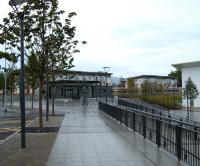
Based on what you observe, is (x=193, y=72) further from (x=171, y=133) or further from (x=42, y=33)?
(x=171, y=133)

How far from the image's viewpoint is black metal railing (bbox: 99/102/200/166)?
9328 mm

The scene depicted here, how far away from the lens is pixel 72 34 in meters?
21.4

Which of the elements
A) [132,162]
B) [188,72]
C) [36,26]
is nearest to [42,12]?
[36,26]

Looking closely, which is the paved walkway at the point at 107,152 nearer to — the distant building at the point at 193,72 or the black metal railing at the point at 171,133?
the black metal railing at the point at 171,133

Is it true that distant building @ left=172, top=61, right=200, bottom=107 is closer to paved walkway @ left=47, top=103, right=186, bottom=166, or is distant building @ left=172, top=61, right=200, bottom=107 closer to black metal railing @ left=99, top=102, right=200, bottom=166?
black metal railing @ left=99, top=102, right=200, bottom=166

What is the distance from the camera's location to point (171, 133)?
36.7 feet

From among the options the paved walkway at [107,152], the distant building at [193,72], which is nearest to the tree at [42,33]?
the paved walkway at [107,152]

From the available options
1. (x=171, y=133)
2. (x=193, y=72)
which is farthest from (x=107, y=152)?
(x=193, y=72)

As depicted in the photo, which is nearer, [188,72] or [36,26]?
[36,26]

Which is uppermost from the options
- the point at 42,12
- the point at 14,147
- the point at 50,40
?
the point at 42,12

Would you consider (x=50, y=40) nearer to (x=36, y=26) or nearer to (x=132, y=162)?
(x=36, y=26)

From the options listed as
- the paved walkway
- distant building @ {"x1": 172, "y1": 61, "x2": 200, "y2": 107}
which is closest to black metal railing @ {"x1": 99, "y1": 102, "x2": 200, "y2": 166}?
the paved walkway

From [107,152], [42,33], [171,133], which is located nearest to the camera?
[171,133]

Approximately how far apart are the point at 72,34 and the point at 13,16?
400cm
